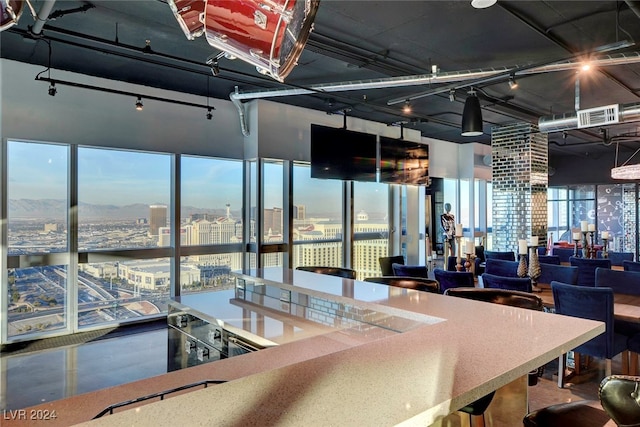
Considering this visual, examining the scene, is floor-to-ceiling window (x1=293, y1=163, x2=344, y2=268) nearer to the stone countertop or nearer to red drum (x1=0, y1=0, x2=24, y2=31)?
the stone countertop

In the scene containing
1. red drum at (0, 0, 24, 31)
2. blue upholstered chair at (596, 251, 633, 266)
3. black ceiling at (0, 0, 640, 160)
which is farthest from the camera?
blue upholstered chair at (596, 251, 633, 266)

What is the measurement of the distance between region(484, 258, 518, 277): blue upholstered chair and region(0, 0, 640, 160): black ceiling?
82.2 inches

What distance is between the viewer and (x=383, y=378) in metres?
1.13

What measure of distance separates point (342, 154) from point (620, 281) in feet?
13.9

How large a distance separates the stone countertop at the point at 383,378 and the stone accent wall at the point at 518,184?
6.02 m

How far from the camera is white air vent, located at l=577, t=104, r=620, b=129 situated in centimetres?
496

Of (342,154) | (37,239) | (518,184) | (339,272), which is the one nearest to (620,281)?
(339,272)

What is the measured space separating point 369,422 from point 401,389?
181 millimetres

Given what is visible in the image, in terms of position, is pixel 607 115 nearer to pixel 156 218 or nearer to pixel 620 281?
pixel 620 281

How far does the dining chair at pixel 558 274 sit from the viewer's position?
13.4 feet

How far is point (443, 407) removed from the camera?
100 cm

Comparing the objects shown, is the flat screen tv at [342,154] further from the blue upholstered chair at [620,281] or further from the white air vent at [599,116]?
the blue upholstered chair at [620,281]

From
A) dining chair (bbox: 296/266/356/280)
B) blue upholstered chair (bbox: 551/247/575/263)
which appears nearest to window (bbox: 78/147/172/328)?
dining chair (bbox: 296/266/356/280)

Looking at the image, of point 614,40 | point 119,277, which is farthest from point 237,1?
point 119,277
